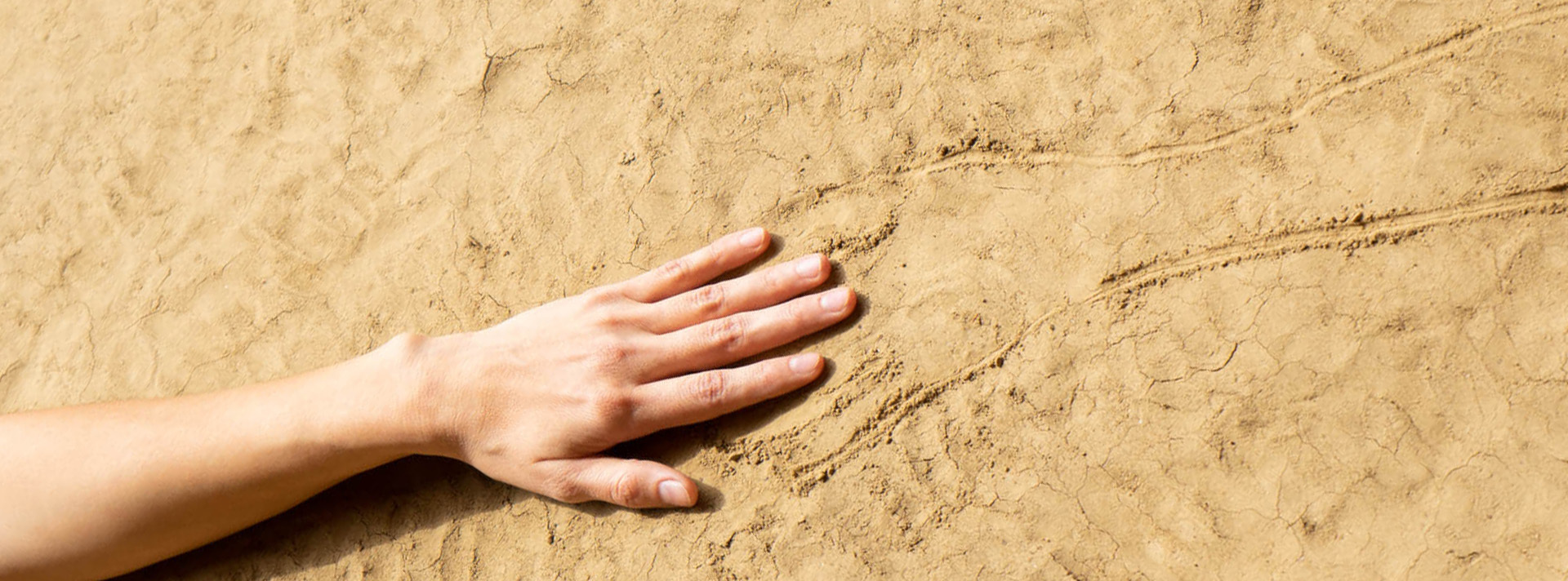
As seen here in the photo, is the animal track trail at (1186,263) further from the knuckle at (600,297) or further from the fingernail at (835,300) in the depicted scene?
the knuckle at (600,297)

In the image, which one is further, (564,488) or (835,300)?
(835,300)

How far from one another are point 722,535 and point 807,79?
3.40 ft

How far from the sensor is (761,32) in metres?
2.35

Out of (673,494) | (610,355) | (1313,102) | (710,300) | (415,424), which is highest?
(1313,102)

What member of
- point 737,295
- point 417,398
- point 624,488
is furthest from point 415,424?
point 737,295

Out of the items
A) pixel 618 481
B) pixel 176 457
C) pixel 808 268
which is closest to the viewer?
pixel 176 457

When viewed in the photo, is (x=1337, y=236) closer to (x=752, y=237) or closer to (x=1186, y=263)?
(x=1186, y=263)

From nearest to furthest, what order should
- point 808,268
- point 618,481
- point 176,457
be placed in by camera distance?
point 176,457 < point 618,481 < point 808,268

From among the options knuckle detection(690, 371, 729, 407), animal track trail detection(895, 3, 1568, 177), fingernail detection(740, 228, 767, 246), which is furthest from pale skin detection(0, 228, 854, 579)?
animal track trail detection(895, 3, 1568, 177)

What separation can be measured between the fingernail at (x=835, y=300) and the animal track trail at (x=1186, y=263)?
8.1 inches

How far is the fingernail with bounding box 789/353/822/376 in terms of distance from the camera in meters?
1.96

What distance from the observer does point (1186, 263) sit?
6.41ft

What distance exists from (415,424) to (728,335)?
611 millimetres

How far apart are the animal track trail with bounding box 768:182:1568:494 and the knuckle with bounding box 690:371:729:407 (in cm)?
18
